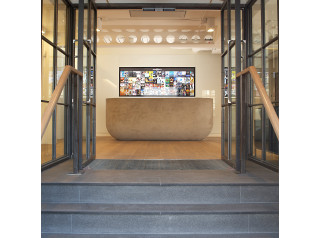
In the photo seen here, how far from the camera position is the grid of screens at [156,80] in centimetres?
880

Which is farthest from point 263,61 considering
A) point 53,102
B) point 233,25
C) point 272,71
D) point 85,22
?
point 53,102

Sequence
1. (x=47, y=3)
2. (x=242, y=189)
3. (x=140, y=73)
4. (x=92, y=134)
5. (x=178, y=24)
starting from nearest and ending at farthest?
(x=242, y=189), (x=47, y=3), (x=92, y=134), (x=178, y=24), (x=140, y=73)

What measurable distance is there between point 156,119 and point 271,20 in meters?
3.96

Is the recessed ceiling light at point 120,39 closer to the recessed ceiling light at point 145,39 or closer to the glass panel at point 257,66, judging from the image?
the recessed ceiling light at point 145,39

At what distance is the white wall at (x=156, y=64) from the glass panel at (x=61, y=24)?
5229mm

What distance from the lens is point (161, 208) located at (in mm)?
2025

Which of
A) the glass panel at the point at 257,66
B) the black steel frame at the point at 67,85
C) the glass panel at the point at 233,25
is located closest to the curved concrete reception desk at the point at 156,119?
the black steel frame at the point at 67,85

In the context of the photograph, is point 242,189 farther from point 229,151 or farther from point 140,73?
point 140,73

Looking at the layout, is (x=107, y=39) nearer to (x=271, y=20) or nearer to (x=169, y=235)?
(x=271, y=20)

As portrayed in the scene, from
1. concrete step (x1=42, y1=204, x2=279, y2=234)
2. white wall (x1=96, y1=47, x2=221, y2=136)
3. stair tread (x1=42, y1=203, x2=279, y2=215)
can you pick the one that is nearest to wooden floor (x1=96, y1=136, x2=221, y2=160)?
stair tread (x1=42, y1=203, x2=279, y2=215)

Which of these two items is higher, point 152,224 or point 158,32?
point 158,32

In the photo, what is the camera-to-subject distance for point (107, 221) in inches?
77.2
